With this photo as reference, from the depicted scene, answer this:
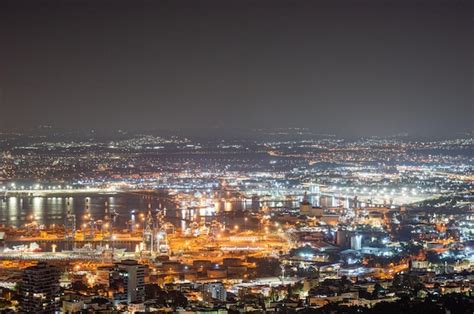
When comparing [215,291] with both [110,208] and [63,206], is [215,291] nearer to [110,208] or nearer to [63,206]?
[110,208]

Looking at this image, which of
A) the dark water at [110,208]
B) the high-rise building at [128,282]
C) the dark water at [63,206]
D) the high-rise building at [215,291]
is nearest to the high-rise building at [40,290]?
the high-rise building at [128,282]

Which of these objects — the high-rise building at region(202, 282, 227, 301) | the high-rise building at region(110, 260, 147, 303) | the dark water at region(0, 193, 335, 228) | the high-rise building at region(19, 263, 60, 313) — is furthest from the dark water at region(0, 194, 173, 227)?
the high-rise building at region(19, 263, 60, 313)

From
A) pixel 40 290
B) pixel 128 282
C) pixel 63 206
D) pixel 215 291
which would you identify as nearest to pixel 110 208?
pixel 63 206

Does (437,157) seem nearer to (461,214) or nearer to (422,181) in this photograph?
(422,181)

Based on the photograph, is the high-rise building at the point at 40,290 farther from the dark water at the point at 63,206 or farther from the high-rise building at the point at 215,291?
the dark water at the point at 63,206

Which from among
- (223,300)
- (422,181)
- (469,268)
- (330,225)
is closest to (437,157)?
(422,181)
